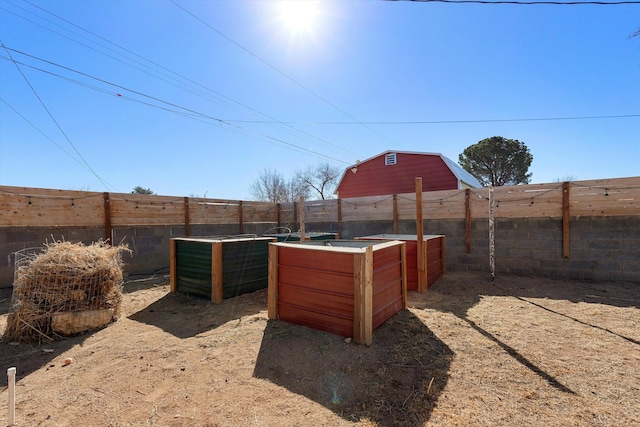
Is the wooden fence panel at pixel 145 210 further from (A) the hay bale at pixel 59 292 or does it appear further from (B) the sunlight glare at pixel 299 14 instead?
(B) the sunlight glare at pixel 299 14

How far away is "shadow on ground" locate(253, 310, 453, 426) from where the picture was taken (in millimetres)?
1921

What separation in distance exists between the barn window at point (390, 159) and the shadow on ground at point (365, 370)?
12696mm

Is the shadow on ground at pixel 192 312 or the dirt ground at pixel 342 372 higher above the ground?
the dirt ground at pixel 342 372

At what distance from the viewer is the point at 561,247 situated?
5551mm

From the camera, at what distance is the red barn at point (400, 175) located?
13.4m

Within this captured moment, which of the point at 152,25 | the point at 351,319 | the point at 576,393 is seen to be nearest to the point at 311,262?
the point at 351,319

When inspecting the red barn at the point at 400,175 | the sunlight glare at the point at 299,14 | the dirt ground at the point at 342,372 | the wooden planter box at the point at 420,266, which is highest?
the sunlight glare at the point at 299,14

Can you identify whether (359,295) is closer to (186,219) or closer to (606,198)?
(606,198)

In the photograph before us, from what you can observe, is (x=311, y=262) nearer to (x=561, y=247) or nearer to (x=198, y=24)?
(x=561, y=247)

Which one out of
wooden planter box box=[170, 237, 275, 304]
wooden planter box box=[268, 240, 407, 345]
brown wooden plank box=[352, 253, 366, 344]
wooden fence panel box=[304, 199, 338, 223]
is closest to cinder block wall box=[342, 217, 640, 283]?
wooden fence panel box=[304, 199, 338, 223]

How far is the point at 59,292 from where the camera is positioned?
325cm

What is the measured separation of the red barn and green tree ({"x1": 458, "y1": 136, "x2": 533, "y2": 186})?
7.76 meters

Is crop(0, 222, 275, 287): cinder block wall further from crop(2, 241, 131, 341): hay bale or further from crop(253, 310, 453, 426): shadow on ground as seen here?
crop(253, 310, 453, 426): shadow on ground

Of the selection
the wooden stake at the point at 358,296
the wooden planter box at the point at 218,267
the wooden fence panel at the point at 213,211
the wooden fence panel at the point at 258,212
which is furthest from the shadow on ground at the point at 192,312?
the wooden fence panel at the point at 258,212
